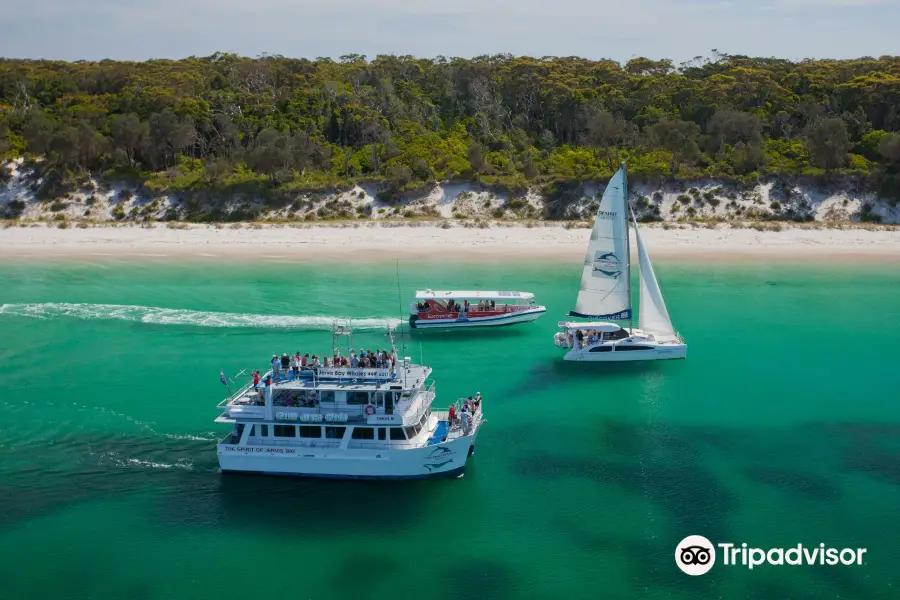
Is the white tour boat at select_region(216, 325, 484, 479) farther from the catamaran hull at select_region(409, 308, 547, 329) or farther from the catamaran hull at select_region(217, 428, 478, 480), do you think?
the catamaran hull at select_region(409, 308, 547, 329)

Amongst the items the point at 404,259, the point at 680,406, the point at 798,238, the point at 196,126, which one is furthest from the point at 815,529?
the point at 196,126

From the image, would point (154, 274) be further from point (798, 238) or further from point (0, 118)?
point (798, 238)

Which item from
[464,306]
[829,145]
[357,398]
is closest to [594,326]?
[464,306]

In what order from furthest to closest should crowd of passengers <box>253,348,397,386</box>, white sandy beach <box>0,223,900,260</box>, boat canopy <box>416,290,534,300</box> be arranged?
1. white sandy beach <box>0,223,900,260</box>
2. boat canopy <box>416,290,534,300</box>
3. crowd of passengers <box>253,348,397,386</box>

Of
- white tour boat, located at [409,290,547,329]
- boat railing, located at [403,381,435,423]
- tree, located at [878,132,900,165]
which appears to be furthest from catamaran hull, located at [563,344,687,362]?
tree, located at [878,132,900,165]

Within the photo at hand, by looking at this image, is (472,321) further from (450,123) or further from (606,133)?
(450,123)

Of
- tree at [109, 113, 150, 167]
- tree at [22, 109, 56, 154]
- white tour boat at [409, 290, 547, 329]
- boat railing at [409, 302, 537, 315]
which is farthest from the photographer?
tree at [109, 113, 150, 167]
